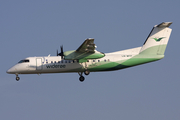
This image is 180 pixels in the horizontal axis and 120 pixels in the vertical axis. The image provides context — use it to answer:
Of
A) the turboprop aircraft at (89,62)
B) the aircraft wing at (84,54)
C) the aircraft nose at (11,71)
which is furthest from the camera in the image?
the aircraft nose at (11,71)

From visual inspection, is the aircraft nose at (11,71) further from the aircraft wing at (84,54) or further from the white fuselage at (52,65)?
the aircraft wing at (84,54)

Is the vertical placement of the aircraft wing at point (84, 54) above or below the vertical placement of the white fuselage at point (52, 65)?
above

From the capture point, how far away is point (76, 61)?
2788cm

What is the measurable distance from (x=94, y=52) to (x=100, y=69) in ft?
7.95

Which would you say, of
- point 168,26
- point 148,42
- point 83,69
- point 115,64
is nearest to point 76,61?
point 83,69

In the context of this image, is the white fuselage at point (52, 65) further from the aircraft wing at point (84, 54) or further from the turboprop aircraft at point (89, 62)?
the aircraft wing at point (84, 54)

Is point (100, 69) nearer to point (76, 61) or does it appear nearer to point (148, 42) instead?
point (76, 61)

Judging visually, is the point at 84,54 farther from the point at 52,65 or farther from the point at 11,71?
the point at 11,71

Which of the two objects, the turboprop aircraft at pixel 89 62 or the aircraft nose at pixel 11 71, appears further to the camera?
the aircraft nose at pixel 11 71

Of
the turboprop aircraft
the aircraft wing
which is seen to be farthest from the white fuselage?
the aircraft wing

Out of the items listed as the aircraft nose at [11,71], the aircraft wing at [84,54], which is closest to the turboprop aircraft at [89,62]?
the aircraft nose at [11,71]

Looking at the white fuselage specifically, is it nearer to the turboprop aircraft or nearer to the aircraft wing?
the turboprop aircraft

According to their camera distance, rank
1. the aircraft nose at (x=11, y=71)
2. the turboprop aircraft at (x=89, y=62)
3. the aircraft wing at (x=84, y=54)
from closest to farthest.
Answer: the aircraft wing at (x=84, y=54), the turboprop aircraft at (x=89, y=62), the aircraft nose at (x=11, y=71)

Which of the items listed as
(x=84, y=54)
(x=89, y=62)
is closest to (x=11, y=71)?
(x=84, y=54)
